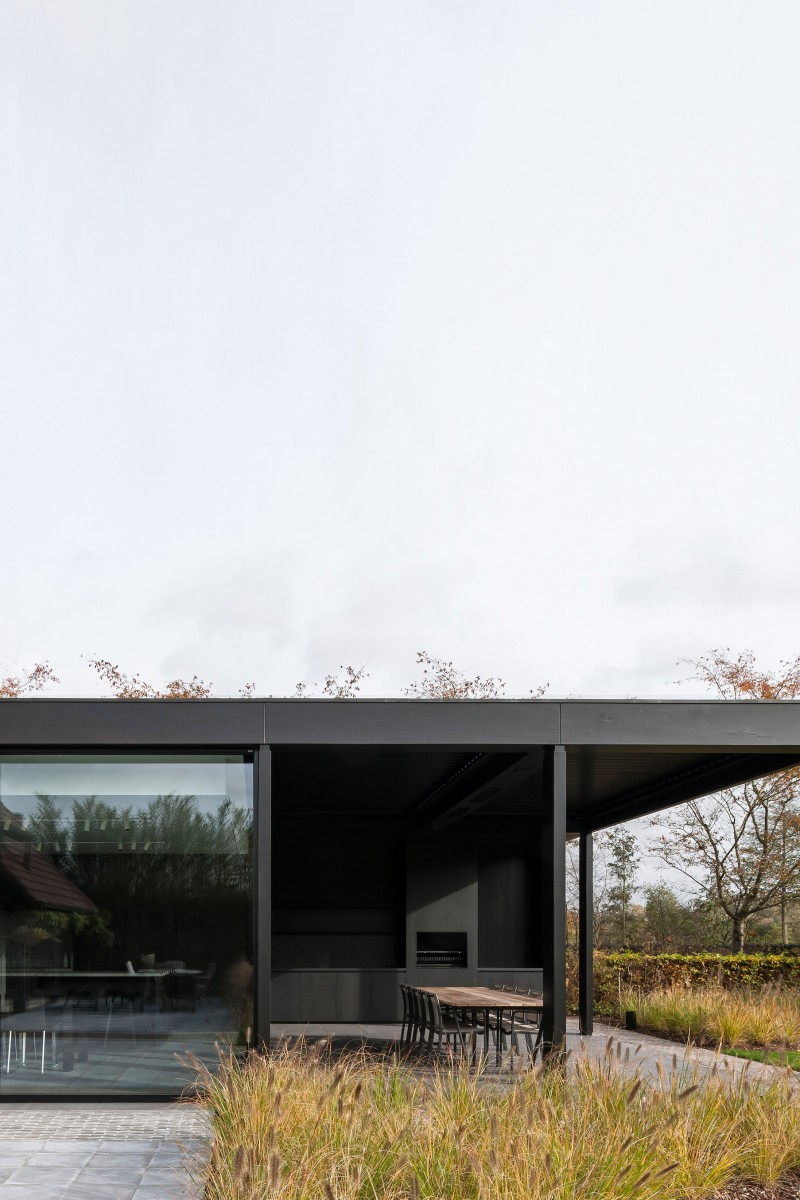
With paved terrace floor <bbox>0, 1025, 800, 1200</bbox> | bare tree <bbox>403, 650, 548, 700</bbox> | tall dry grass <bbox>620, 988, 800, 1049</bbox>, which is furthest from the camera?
bare tree <bbox>403, 650, 548, 700</bbox>

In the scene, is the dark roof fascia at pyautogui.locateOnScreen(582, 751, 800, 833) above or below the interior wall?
above

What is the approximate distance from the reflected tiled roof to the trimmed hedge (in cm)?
995

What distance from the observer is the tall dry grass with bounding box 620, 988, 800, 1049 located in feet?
41.2

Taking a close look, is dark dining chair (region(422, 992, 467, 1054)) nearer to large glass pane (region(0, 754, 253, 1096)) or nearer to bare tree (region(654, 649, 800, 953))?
large glass pane (region(0, 754, 253, 1096))

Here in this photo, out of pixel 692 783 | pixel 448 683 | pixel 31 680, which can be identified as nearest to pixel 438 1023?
pixel 692 783

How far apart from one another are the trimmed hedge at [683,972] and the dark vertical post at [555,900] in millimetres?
8633

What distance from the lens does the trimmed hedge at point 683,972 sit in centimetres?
1638

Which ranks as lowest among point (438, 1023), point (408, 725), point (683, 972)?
point (683, 972)

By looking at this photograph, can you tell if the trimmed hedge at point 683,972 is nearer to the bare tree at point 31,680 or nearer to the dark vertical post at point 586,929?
the dark vertical post at point 586,929

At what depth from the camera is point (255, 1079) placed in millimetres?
5938

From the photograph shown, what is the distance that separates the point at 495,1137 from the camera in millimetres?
4363

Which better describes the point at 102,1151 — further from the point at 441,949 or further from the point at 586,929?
the point at 441,949

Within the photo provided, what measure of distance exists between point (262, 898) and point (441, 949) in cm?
852

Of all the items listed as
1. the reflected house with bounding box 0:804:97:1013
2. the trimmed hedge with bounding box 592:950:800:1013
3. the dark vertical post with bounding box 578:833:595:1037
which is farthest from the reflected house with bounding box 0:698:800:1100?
the trimmed hedge with bounding box 592:950:800:1013
